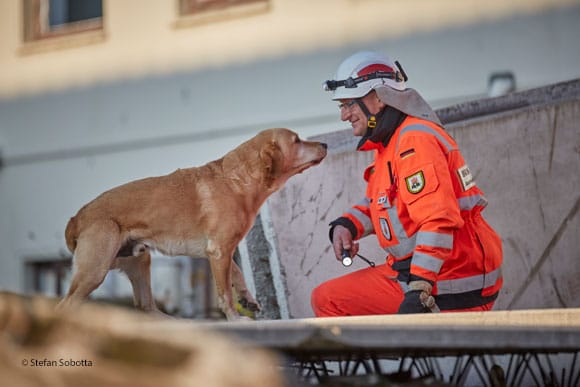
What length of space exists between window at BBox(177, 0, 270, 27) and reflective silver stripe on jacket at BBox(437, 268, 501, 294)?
6685 millimetres

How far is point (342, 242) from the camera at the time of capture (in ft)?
15.9

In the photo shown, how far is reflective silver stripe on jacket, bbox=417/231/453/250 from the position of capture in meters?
4.09

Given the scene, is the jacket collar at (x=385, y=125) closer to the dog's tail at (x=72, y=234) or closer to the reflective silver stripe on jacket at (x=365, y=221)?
the reflective silver stripe on jacket at (x=365, y=221)

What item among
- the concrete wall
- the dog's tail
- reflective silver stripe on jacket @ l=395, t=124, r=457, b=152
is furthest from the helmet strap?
the dog's tail

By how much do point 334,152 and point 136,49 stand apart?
633 cm

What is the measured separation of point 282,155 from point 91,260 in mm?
959

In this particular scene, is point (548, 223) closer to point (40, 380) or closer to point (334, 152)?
point (334, 152)

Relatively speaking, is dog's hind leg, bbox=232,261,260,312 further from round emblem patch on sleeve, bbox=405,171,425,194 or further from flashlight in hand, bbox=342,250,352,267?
round emblem patch on sleeve, bbox=405,171,425,194

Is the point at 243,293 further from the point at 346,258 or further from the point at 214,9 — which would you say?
the point at 214,9

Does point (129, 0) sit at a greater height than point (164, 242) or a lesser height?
greater

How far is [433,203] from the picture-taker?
4168 millimetres

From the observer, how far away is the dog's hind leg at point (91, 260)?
4406 millimetres

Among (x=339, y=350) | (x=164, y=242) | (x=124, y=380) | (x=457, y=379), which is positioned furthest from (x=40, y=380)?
(x=164, y=242)

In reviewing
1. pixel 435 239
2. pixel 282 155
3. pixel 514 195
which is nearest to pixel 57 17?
pixel 514 195
